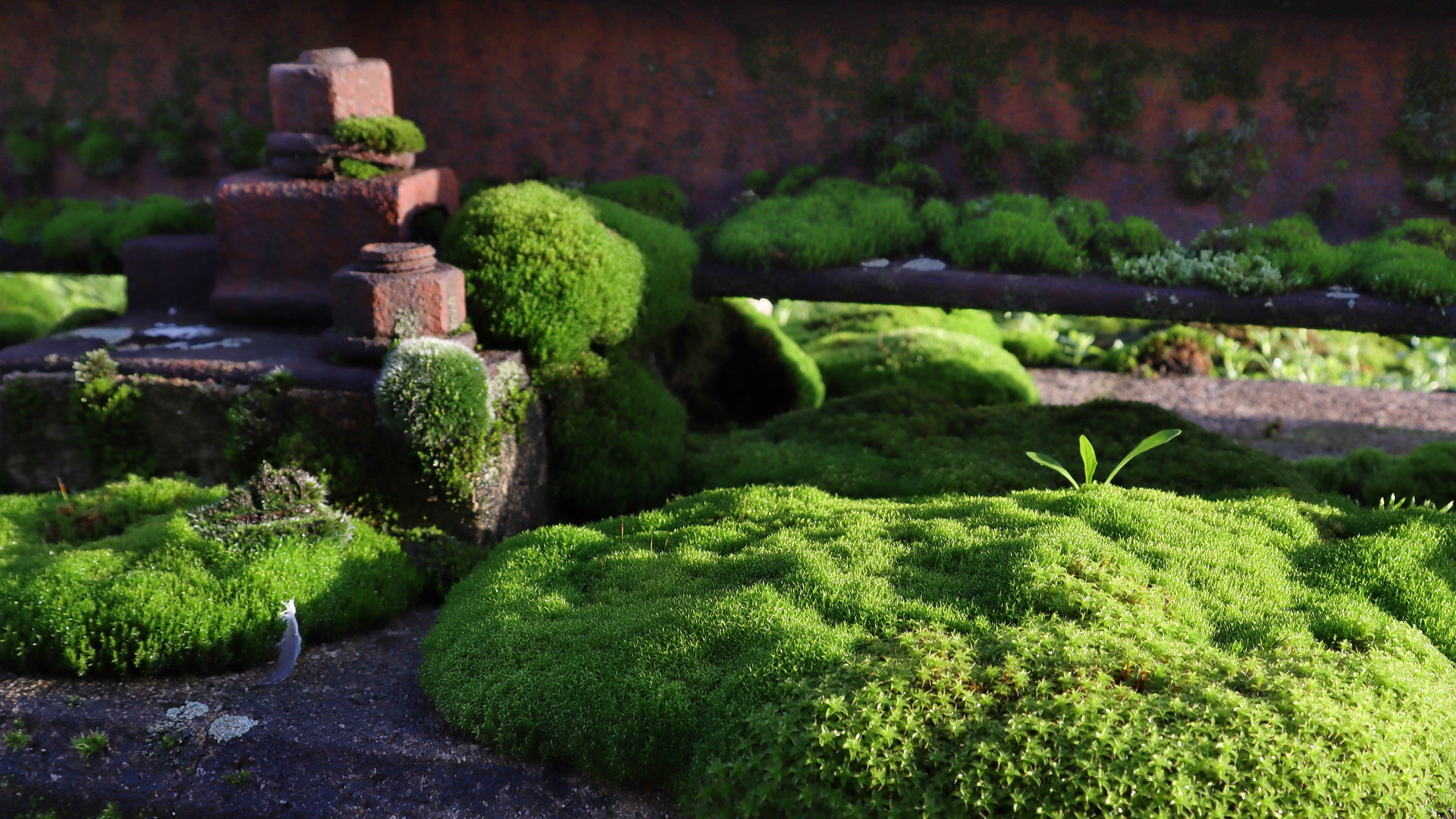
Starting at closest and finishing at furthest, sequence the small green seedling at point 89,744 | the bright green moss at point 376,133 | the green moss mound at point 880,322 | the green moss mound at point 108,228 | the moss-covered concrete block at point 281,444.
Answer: the small green seedling at point 89,744
the moss-covered concrete block at point 281,444
the bright green moss at point 376,133
the green moss mound at point 108,228
the green moss mound at point 880,322

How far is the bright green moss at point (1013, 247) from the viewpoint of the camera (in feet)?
24.9

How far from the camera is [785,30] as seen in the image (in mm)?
8625

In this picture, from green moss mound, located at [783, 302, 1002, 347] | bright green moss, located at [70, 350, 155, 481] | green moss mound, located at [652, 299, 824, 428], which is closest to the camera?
bright green moss, located at [70, 350, 155, 481]

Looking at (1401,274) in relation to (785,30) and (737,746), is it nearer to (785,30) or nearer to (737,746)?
(785,30)

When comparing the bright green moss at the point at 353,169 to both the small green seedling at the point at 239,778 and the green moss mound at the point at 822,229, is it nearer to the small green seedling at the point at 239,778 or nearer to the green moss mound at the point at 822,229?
the green moss mound at the point at 822,229

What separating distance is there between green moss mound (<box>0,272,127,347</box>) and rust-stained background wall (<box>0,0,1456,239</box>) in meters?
1.74

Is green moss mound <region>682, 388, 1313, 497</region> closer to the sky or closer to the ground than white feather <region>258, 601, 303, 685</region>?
closer to the sky

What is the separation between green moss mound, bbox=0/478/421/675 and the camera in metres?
4.77

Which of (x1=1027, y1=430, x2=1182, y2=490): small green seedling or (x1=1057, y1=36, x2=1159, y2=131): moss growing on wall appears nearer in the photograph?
(x1=1027, y1=430, x2=1182, y2=490): small green seedling

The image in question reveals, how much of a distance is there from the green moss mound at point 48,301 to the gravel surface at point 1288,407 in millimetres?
9889

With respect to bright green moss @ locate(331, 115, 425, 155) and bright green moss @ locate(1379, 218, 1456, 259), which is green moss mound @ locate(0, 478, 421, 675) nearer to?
bright green moss @ locate(331, 115, 425, 155)

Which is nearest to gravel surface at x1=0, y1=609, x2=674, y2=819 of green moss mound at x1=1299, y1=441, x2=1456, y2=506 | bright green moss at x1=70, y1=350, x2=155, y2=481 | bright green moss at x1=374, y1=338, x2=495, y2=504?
bright green moss at x1=374, y1=338, x2=495, y2=504

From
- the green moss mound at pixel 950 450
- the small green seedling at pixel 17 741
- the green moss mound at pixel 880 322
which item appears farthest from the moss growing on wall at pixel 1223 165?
the small green seedling at pixel 17 741

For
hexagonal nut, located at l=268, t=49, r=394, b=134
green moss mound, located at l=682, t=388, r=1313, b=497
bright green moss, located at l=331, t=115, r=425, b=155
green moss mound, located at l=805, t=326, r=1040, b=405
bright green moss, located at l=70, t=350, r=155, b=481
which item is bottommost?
green moss mound, located at l=805, t=326, r=1040, b=405
